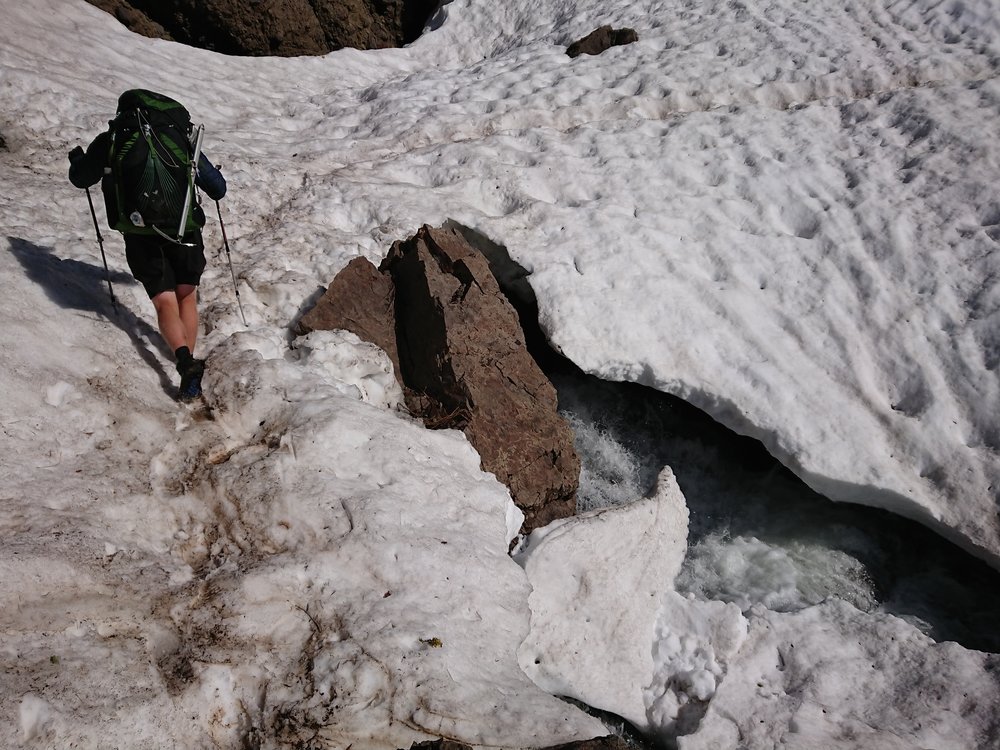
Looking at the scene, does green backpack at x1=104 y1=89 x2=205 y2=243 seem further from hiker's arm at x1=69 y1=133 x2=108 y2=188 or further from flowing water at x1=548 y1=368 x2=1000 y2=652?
flowing water at x1=548 y1=368 x2=1000 y2=652

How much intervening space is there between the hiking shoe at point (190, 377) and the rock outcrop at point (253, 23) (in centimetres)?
933

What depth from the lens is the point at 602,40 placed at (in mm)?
10648

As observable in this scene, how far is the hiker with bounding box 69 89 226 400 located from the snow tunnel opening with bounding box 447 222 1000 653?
3360 mm

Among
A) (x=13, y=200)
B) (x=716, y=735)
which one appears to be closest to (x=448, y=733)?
(x=716, y=735)

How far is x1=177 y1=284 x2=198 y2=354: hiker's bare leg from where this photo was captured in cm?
517

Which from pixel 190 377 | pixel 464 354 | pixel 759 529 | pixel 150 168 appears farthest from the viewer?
pixel 759 529

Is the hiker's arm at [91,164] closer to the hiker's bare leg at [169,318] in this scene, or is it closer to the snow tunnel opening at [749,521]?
the hiker's bare leg at [169,318]

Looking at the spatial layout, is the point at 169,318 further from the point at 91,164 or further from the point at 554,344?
the point at 554,344

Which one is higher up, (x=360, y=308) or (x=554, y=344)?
(x=360, y=308)

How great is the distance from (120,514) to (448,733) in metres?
2.33

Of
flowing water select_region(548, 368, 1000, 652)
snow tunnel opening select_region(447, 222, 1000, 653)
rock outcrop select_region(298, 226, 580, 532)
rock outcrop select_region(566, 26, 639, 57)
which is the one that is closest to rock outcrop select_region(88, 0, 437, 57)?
rock outcrop select_region(566, 26, 639, 57)

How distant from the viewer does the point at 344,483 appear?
4.39 meters

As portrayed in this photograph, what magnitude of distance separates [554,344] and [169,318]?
11.5 feet

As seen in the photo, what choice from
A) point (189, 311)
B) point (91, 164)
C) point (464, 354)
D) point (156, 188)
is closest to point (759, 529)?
point (464, 354)
